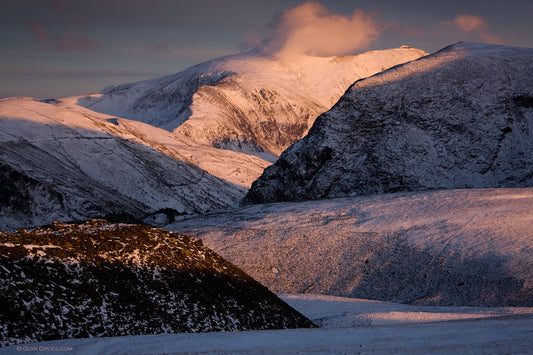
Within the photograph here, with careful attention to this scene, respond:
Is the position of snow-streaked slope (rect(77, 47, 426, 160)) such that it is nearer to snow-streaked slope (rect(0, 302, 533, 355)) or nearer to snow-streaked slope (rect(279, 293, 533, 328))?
snow-streaked slope (rect(279, 293, 533, 328))

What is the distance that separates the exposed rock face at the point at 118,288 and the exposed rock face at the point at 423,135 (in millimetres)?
20400

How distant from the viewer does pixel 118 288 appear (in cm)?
1275

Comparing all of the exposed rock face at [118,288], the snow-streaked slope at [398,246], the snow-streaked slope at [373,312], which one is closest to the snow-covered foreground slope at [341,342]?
the exposed rock face at [118,288]

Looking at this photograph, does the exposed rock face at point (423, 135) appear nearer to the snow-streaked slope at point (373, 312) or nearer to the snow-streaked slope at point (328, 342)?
the snow-streaked slope at point (373, 312)

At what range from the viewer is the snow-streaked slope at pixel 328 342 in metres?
9.55

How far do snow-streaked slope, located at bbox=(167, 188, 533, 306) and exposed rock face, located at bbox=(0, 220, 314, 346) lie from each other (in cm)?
741

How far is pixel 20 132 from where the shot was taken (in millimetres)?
55625

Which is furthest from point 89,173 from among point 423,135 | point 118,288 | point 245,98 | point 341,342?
point 245,98

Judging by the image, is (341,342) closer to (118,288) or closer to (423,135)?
(118,288)

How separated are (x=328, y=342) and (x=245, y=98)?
127 m

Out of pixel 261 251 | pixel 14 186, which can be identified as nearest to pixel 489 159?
pixel 261 251

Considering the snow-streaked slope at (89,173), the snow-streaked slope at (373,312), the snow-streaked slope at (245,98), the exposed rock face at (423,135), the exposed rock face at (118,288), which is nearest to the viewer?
the exposed rock face at (118,288)

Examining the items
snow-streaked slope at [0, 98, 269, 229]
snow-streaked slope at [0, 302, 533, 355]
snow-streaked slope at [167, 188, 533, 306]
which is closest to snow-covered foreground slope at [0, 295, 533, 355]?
snow-streaked slope at [0, 302, 533, 355]

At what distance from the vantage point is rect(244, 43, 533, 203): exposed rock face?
33.6m
